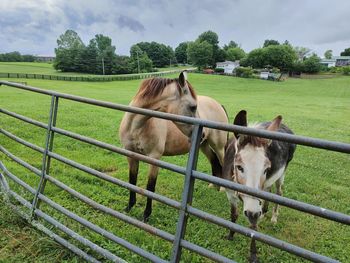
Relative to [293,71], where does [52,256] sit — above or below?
below

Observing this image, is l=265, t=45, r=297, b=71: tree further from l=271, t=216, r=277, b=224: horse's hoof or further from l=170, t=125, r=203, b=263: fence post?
l=170, t=125, r=203, b=263: fence post

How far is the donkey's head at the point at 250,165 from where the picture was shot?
255 cm

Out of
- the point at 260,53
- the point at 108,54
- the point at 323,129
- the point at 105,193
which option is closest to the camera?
the point at 105,193

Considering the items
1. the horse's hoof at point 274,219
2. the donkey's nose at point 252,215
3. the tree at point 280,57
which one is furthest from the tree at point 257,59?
the donkey's nose at point 252,215

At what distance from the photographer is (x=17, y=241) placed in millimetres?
3113

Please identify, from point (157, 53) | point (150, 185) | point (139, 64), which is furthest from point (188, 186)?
point (157, 53)

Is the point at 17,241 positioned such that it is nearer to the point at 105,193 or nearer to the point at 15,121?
the point at 105,193

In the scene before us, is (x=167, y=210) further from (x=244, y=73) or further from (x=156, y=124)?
(x=244, y=73)

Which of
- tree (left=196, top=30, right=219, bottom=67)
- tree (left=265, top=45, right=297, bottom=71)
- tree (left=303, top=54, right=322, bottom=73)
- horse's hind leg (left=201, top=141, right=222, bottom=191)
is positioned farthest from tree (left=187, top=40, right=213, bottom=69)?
horse's hind leg (left=201, top=141, right=222, bottom=191)

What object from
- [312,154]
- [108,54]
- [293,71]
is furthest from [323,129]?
[293,71]

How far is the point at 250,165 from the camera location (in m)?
2.62

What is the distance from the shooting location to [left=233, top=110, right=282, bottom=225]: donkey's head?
2549mm

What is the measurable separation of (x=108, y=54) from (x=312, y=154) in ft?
227

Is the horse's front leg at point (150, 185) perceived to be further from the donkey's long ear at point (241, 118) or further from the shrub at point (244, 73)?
the shrub at point (244, 73)
